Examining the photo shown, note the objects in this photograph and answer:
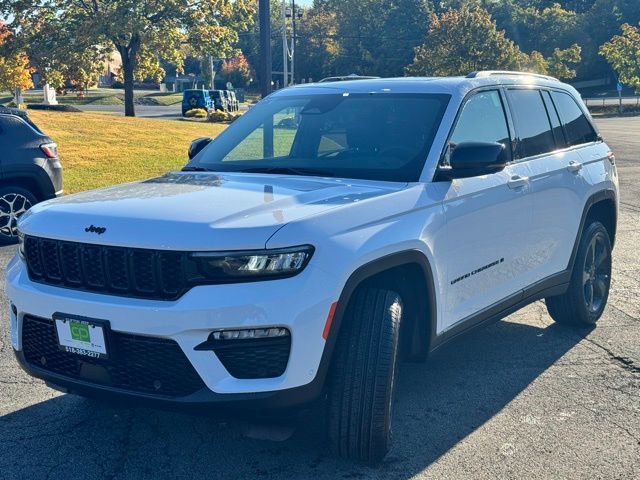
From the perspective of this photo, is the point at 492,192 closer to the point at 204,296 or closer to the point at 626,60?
the point at 204,296

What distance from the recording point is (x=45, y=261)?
3.76 m

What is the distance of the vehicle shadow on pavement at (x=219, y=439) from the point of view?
3.80 meters

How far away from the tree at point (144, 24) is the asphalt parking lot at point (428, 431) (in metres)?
33.8

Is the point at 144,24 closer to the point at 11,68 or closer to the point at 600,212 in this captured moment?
the point at 11,68

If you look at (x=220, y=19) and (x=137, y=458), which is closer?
(x=137, y=458)

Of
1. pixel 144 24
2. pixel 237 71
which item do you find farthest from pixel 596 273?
pixel 237 71

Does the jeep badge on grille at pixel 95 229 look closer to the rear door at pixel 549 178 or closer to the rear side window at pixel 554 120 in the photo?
the rear door at pixel 549 178

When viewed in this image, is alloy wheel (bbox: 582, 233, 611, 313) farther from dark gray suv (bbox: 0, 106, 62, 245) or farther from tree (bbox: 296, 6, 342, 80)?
tree (bbox: 296, 6, 342, 80)

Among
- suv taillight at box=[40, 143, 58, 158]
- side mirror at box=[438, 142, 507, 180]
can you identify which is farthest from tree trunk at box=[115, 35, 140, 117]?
side mirror at box=[438, 142, 507, 180]

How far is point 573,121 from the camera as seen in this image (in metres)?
6.15

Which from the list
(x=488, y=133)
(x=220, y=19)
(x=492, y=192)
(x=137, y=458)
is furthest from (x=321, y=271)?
(x=220, y=19)

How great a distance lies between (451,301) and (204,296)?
1569 millimetres

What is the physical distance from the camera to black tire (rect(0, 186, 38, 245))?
9742 mm

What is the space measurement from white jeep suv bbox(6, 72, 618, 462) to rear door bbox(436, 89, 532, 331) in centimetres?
1
